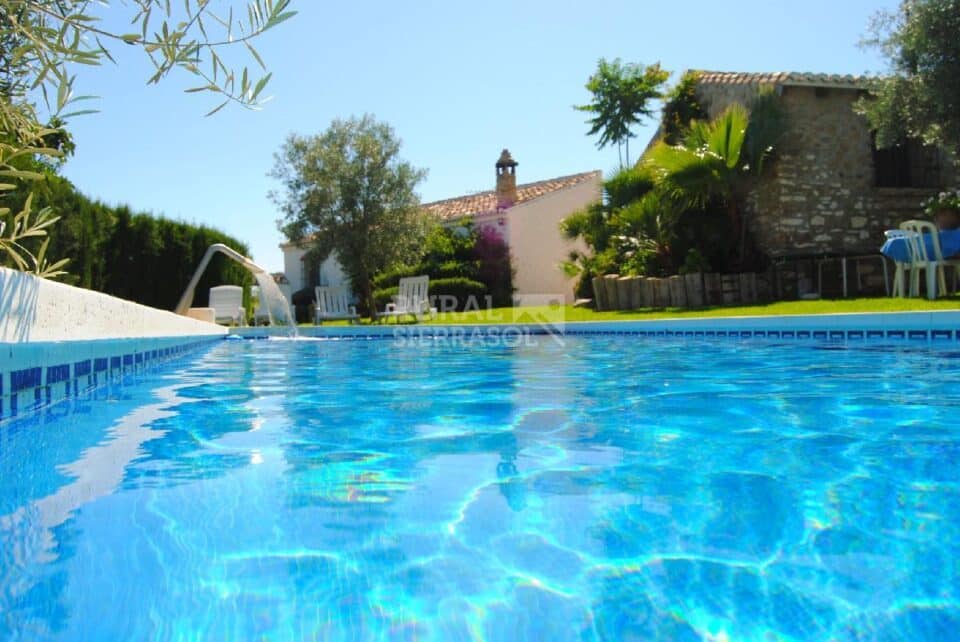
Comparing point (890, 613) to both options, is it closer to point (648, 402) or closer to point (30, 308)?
point (648, 402)

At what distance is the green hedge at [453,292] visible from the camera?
22.4m

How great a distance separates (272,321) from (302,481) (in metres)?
15.3

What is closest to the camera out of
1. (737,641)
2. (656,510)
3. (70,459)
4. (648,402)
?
(737,641)

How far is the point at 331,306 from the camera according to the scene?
1777cm

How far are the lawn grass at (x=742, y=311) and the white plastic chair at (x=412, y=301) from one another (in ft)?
2.80

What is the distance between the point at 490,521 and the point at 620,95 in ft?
78.0

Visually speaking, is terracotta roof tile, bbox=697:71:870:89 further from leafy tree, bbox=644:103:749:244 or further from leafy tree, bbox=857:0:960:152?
leafy tree, bbox=857:0:960:152

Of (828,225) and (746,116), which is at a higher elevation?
(746,116)

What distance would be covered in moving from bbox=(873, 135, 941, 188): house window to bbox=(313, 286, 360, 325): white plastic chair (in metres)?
12.5

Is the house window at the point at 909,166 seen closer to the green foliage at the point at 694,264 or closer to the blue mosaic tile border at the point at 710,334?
the green foliage at the point at 694,264

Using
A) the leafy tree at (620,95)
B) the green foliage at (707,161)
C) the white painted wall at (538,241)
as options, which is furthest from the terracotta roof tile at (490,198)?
the green foliage at (707,161)

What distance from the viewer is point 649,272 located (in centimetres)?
1581

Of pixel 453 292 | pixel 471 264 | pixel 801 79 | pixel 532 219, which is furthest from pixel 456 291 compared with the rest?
pixel 801 79

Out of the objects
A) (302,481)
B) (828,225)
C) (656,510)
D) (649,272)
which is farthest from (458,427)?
(828,225)
